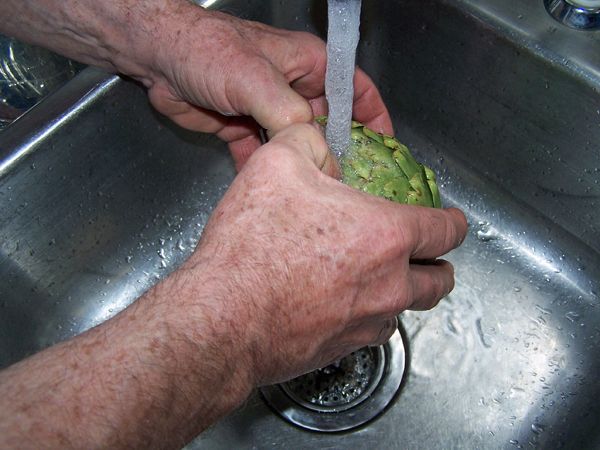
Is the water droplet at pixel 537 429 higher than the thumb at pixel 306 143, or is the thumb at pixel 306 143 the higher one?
the thumb at pixel 306 143

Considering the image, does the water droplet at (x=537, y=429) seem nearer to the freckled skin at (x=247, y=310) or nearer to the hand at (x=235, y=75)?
the freckled skin at (x=247, y=310)

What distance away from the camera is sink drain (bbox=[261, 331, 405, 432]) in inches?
43.5

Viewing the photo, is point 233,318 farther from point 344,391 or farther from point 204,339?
point 344,391

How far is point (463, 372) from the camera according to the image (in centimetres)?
113

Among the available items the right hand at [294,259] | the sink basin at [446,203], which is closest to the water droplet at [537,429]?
the sink basin at [446,203]

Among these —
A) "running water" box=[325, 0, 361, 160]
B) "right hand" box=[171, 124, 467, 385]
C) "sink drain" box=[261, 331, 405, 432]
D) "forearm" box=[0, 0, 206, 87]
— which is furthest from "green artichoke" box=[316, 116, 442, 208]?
"sink drain" box=[261, 331, 405, 432]

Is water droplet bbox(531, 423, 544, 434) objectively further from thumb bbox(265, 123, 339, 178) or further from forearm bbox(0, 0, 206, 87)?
forearm bbox(0, 0, 206, 87)

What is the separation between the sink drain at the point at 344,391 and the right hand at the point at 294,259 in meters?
0.40

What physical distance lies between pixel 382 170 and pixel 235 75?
9.1 inches

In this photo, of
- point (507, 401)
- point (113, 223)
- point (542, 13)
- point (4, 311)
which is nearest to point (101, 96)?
point (113, 223)

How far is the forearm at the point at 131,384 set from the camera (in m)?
0.60

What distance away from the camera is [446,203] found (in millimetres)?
1309

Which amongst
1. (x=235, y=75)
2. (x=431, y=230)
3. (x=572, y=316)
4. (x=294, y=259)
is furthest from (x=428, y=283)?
(x=572, y=316)

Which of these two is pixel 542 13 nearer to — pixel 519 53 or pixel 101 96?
pixel 519 53
